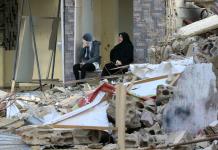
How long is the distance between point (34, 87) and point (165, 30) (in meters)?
4.32

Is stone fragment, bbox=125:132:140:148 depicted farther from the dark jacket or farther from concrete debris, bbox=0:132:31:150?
the dark jacket

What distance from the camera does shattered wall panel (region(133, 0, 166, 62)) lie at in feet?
50.5

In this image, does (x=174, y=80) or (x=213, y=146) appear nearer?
(x=213, y=146)

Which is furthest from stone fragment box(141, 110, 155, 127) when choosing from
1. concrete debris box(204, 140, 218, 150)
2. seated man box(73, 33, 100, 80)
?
seated man box(73, 33, 100, 80)

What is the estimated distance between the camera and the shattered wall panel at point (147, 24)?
50.5 ft

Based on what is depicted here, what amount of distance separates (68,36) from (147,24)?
284 centimetres

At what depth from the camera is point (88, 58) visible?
16.8m

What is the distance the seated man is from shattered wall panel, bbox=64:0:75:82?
62 centimetres

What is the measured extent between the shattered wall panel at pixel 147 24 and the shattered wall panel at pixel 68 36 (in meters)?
2.29

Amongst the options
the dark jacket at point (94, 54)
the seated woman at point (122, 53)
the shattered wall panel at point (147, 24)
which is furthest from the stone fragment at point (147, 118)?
the dark jacket at point (94, 54)

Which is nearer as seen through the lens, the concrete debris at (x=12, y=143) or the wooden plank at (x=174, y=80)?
the concrete debris at (x=12, y=143)

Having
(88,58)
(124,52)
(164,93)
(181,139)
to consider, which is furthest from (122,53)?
(181,139)

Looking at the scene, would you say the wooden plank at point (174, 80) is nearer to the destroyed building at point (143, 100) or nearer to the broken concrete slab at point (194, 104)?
the destroyed building at point (143, 100)

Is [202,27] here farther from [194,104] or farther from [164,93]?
[194,104]
